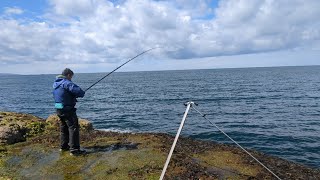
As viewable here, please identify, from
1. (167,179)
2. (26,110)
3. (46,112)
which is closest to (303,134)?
(167,179)

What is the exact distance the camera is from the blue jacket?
10.9 m

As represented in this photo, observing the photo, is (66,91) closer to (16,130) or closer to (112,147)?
(112,147)

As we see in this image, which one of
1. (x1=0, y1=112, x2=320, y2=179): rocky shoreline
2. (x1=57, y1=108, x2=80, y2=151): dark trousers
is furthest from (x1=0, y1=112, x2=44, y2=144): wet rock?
(x1=57, y1=108, x2=80, y2=151): dark trousers

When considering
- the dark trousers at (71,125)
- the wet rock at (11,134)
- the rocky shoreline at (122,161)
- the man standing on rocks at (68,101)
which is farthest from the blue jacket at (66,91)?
the wet rock at (11,134)

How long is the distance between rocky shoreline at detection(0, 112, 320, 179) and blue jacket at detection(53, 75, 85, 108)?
210cm

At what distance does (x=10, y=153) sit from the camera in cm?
1212

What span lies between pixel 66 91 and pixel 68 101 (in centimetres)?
39

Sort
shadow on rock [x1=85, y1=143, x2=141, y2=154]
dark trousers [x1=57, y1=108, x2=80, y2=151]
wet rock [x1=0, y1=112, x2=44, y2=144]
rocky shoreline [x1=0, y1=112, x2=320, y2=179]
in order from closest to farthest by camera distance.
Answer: rocky shoreline [x1=0, y1=112, x2=320, y2=179], dark trousers [x1=57, y1=108, x2=80, y2=151], shadow on rock [x1=85, y1=143, x2=141, y2=154], wet rock [x1=0, y1=112, x2=44, y2=144]

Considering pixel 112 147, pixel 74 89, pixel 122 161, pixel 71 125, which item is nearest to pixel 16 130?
pixel 71 125

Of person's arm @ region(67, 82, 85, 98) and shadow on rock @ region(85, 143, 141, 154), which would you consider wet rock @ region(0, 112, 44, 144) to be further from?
person's arm @ region(67, 82, 85, 98)

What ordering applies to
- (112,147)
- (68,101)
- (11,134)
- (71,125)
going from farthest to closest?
(11,134) → (112,147) → (71,125) → (68,101)

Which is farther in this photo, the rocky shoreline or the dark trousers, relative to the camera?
the dark trousers

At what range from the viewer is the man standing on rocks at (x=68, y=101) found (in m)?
10.9

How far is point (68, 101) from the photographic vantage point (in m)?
11.2
